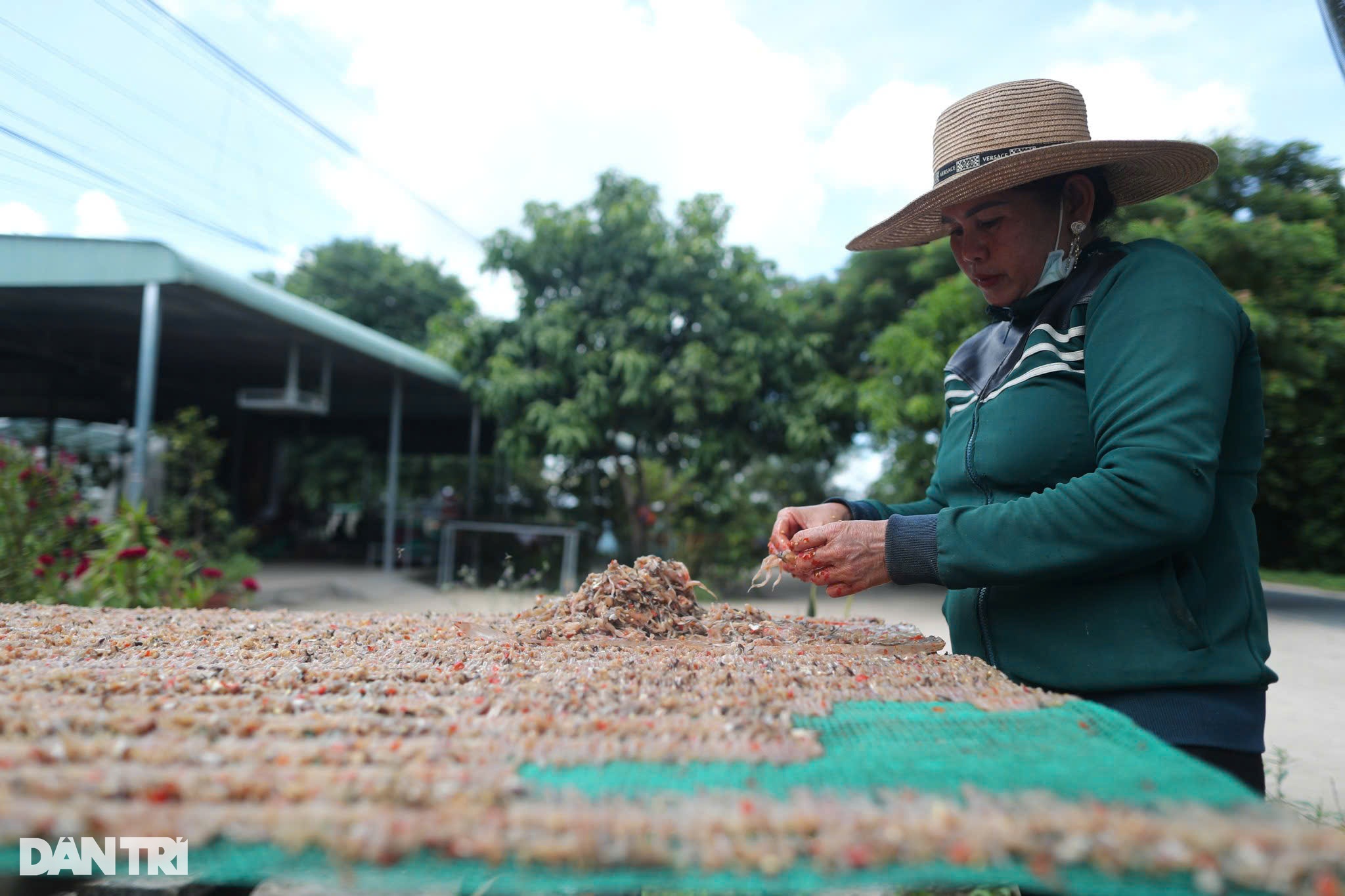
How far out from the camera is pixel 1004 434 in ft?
4.73

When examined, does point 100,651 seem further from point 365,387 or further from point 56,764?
point 365,387

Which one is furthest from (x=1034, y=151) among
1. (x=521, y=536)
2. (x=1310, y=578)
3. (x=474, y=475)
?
(x=1310, y=578)

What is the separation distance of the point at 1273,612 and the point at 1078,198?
9.66 metres

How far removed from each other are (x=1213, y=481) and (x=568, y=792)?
1.05m

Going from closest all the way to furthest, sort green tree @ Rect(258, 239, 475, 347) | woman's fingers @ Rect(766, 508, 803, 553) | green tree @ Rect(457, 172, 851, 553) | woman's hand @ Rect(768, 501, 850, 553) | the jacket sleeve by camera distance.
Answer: the jacket sleeve → woman's fingers @ Rect(766, 508, 803, 553) → woman's hand @ Rect(768, 501, 850, 553) → green tree @ Rect(457, 172, 851, 553) → green tree @ Rect(258, 239, 475, 347)

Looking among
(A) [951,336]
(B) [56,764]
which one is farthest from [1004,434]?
(A) [951,336]

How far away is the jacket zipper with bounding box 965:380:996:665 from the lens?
150cm

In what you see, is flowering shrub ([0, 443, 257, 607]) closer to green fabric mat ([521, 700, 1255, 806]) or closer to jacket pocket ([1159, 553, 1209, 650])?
green fabric mat ([521, 700, 1255, 806])

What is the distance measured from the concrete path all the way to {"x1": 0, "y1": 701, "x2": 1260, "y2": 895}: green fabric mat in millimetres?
2021

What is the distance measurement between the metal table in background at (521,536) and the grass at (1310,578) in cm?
976

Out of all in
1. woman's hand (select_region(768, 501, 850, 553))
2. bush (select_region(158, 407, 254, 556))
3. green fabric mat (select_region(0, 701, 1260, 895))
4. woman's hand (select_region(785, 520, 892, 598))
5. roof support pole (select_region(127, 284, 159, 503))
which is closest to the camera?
green fabric mat (select_region(0, 701, 1260, 895))

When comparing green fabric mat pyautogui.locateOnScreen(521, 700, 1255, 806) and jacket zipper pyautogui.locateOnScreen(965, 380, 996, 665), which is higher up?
jacket zipper pyautogui.locateOnScreen(965, 380, 996, 665)

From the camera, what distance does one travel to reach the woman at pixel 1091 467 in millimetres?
1200

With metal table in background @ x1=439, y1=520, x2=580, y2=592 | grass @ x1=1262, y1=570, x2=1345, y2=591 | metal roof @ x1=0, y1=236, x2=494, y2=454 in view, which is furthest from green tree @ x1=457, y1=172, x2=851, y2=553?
grass @ x1=1262, y1=570, x2=1345, y2=591
